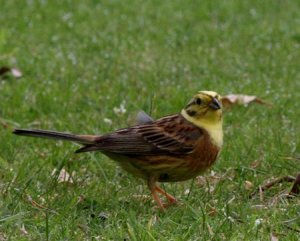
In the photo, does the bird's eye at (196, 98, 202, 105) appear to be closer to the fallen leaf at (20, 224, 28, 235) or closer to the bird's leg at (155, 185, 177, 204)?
the bird's leg at (155, 185, 177, 204)

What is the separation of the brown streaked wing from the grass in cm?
32

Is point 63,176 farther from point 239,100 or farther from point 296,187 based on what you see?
point 239,100

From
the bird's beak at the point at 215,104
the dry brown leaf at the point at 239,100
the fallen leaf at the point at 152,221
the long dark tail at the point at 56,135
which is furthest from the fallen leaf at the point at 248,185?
the dry brown leaf at the point at 239,100

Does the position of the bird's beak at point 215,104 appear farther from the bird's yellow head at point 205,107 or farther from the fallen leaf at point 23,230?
the fallen leaf at point 23,230

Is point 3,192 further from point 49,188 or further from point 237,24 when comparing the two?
point 237,24

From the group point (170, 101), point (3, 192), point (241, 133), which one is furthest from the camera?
point (170, 101)

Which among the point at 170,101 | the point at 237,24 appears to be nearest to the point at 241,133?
the point at 170,101

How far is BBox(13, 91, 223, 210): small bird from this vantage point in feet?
20.8

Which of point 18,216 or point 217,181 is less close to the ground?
point 18,216

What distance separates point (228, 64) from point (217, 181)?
3.41 meters

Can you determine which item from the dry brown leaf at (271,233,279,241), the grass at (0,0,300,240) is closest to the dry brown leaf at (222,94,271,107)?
the grass at (0,0,300,240)

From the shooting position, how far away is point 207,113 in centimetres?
644

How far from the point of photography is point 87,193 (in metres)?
6.43

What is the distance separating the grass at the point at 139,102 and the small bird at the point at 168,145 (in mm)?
182
